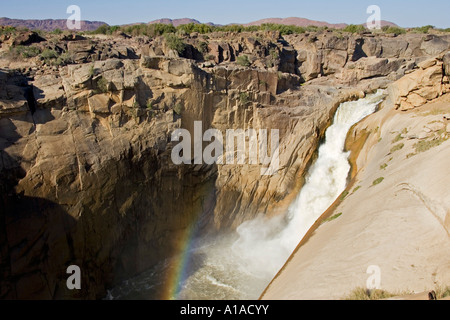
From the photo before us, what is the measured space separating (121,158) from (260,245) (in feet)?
29.3

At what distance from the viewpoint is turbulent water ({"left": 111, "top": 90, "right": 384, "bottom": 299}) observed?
15047 mm

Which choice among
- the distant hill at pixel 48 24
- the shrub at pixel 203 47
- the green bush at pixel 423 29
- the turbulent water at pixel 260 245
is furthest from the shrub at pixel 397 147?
the distant hill at pixel 48 24

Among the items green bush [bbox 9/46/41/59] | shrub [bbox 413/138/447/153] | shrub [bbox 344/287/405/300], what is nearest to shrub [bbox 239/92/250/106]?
shrub [bbox 413/138/447/153]

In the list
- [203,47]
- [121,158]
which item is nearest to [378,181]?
[121,158]

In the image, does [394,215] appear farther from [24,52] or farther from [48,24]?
[48,24]

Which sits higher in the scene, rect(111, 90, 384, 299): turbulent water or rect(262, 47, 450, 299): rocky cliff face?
rect(262, 47, 450, 299): rocky cliff face

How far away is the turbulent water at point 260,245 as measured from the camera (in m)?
15.0

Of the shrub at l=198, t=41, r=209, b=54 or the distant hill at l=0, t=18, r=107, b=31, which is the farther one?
the distant hill at l=0, t=18, r=107, b=31

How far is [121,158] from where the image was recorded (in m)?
14.8

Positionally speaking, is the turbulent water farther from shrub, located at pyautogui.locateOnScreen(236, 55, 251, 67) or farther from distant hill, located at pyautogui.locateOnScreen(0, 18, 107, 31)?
distant hill, located at pyautogui.locateOnScreen(0, 18, 107, 31)

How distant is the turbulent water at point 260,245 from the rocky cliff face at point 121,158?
733 millimetres

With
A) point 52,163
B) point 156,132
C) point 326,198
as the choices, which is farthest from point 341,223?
point 52,163

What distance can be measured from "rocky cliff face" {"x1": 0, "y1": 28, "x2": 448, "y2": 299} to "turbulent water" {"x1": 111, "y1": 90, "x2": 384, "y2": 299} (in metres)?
0.73

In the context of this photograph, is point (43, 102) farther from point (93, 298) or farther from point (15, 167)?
point (93, 298)
